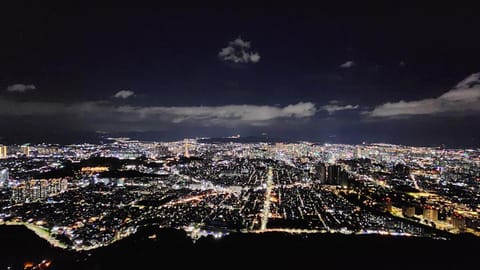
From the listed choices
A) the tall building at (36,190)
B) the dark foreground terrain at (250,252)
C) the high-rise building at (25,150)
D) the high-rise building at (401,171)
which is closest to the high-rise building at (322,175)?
the high-rise building at (401,171)

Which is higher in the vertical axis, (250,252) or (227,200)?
(227,200)

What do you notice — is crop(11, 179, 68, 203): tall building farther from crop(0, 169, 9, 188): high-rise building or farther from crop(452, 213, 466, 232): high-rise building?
crop(452, 213, 466, 232): high-rise building

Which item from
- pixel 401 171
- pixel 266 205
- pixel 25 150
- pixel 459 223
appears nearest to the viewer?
pixel 459 223

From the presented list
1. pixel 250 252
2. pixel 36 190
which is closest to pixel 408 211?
pixel 250 252

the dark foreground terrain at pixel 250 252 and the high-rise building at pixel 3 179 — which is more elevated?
the high-rise building at pixel 3 179

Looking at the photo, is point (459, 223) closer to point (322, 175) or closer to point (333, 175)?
point (333, 175)

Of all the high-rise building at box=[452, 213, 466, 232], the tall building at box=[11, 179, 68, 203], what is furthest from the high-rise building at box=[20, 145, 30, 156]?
the high-rise building at box=[452, 213, 466, 232]

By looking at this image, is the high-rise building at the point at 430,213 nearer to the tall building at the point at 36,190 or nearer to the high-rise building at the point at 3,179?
the tall building at the point at 36,190
